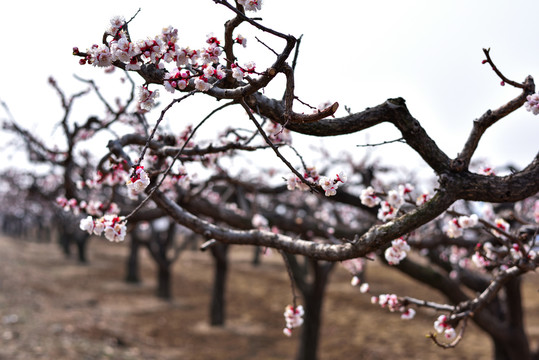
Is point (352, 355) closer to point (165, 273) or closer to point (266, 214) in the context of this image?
point (266, 214)

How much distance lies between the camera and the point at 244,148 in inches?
133

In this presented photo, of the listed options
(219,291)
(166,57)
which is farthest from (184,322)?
(166,57)

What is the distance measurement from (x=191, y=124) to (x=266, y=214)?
89.2 inches

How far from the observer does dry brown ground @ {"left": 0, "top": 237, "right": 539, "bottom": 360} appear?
8859 millimetres

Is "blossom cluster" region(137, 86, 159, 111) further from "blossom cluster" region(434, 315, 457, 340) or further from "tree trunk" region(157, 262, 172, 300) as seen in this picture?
"tree trunk" region(157, 262, 172, 300)

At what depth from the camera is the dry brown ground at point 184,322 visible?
8.86m

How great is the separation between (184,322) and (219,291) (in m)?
1.31

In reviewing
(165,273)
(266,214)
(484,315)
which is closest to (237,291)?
(165,273)

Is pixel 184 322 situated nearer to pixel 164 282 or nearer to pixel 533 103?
pixel 164 282

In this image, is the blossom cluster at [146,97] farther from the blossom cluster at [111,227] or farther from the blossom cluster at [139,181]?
the blossom cluster at [111,227]

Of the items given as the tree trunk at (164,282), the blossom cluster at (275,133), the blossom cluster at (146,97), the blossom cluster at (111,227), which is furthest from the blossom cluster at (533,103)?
the tree trunk at (164,282)

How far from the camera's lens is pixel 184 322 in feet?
38.9

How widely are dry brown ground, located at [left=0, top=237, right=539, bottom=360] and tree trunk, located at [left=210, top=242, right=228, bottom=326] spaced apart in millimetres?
321

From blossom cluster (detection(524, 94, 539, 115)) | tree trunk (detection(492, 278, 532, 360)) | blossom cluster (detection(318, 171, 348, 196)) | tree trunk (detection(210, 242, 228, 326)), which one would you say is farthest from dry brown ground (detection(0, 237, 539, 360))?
blossom cluster (detection(524, 94, 539, 115))
